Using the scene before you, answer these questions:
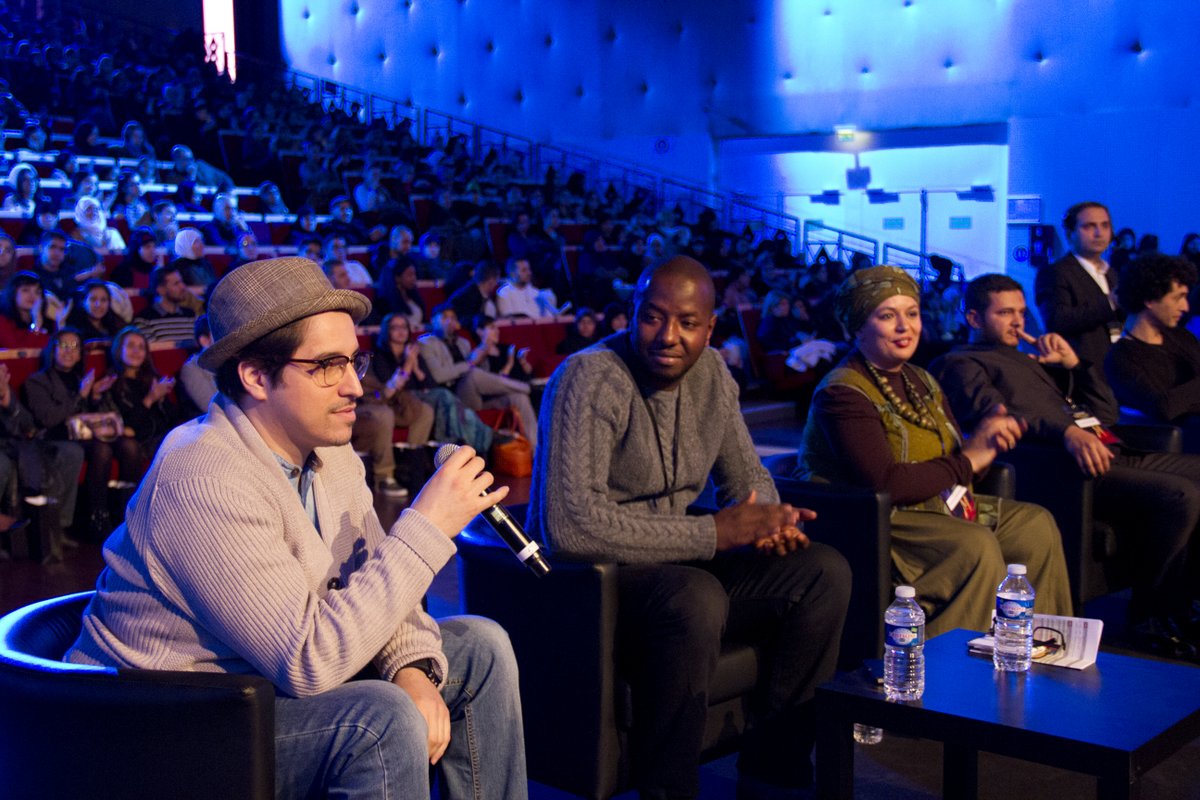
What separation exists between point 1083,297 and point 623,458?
8.75 ft

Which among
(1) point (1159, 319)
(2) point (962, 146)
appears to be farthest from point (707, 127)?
(1) point (1159, 319)

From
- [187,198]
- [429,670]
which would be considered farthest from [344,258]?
[429,670]

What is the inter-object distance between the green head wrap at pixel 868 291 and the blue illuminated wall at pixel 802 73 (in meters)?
10.9

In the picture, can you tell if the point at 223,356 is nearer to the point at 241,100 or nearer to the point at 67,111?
the point at 67,111

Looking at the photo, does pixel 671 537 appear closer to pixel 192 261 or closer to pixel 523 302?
pixel 192 261

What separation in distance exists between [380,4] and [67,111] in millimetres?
7022

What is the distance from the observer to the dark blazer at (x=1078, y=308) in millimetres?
4738

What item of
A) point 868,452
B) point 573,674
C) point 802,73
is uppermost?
point 802,73

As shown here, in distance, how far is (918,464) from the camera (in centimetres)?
331

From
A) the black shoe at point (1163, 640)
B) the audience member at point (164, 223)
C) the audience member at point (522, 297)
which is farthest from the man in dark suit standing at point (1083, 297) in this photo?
the audience member at point (164, 223)

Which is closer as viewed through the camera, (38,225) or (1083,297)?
(1083,297)

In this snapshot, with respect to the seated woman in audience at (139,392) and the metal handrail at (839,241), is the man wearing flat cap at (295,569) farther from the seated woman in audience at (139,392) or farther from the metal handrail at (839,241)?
the metal handrail at (839,241)

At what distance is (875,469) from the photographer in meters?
3.24

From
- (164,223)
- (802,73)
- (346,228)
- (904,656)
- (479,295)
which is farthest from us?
(802,73)
